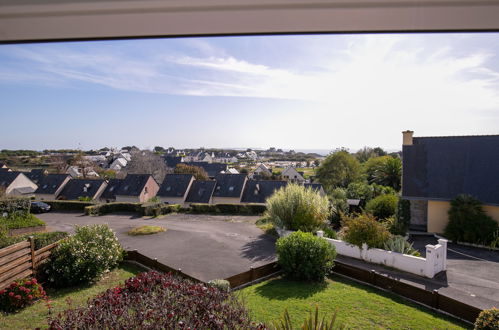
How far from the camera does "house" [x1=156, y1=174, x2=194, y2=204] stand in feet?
75.3

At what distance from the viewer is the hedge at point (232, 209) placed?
17.3 meters

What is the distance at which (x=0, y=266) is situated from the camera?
5781mm

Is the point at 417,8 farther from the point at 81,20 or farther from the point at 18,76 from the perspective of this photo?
the point at 18,76

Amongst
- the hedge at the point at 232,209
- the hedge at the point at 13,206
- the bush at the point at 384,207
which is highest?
the bush at the point at 384,207

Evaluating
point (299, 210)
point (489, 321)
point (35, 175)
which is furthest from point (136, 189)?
point (489, 321)

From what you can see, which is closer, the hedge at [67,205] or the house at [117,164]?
the hedge at [67,205]

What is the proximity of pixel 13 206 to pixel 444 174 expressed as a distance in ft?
64.3

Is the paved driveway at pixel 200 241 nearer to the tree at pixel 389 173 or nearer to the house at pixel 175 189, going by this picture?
the house at pixel 175 189

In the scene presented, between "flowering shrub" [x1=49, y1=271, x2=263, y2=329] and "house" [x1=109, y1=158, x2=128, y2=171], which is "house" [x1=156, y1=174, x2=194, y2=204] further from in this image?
"house" [x1=109, y1=158, x2=128, y2=171]

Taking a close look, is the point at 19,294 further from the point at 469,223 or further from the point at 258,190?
the point at 258,190

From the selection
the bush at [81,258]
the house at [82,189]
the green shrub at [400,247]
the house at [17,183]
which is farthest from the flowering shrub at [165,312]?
the house at [17,183]

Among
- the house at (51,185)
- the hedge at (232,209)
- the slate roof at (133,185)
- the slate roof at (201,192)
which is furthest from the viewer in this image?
the house at (51,185)

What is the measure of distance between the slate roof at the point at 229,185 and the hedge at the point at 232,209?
512 centimetres

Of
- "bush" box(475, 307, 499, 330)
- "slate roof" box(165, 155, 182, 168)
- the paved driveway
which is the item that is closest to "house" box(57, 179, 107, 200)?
the paved driveway
